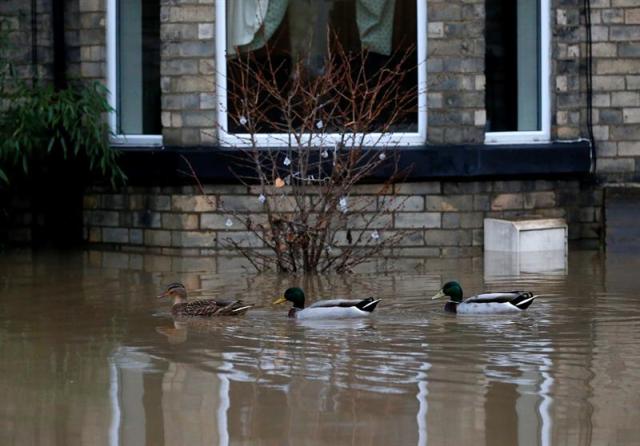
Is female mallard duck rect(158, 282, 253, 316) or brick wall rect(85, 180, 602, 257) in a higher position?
brick wall rect(85, 180, 602, 257)

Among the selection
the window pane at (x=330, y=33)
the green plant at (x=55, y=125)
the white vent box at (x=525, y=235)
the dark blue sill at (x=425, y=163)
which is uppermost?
the window pane at (x=330, y=33)

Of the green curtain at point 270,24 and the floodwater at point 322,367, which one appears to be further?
the green curtain at point 270,24

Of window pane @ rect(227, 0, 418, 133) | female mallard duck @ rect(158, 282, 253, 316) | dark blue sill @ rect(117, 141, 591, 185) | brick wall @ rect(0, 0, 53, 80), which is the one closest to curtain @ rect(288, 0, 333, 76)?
window pane @ rect(227, 0, 418, 133)

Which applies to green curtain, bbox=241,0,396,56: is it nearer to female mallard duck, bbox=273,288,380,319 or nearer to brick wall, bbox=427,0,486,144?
brick wall, bbox=427,0,486,144

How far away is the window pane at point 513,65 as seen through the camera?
16.4m

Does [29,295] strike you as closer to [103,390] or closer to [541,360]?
[103,390]

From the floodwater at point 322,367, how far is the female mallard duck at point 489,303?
0.09m

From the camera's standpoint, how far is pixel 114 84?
16.6 metres

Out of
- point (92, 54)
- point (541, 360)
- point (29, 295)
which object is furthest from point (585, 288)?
point (92, 54)

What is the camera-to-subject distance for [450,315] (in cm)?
1152

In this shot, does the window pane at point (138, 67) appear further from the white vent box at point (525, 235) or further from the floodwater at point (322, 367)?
the white vent box at point (525, 235)

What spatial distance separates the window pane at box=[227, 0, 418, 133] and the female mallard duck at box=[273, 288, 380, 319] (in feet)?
15.9

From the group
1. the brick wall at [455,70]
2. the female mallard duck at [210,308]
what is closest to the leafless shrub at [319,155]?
the brick wall at [455,70]

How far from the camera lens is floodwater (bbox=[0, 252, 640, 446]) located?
25.9 feet
